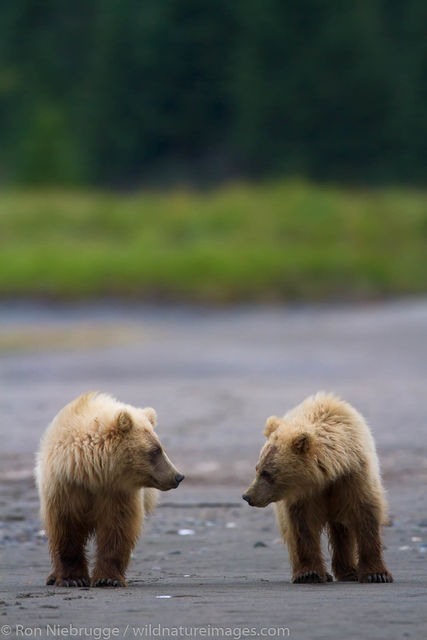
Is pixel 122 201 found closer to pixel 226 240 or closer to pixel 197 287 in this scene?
pixel 226 240

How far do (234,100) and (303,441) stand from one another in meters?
32.5

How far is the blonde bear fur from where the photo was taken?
234 inches

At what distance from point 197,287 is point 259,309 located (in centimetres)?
198

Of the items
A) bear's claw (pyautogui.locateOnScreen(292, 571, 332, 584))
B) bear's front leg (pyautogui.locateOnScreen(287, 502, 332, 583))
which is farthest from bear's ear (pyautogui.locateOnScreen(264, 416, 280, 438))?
bear's claw (pyautogui.locateOnScreen(292, 571, 332, 584))

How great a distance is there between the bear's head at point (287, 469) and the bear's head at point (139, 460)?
1.18 ft

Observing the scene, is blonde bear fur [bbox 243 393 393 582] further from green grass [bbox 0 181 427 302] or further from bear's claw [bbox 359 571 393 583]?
green grass [bbox 0 181 427 302]

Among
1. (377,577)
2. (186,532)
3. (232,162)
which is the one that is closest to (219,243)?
(232,162)

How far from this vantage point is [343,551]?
6.24 m

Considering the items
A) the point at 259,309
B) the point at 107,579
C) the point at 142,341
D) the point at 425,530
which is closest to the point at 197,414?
the point at 425,530

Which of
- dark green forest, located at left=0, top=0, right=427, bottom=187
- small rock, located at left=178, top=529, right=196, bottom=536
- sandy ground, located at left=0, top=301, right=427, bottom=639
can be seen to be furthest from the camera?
dark green forest, located at left=0, top=0, right=427, bottom=187

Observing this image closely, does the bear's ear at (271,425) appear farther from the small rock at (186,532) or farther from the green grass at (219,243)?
the green grass at (219,243)

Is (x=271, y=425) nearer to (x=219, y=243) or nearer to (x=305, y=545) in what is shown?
(x=305, y=545)

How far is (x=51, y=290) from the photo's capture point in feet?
96.0

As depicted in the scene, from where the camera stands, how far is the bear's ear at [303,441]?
5.96 meters
